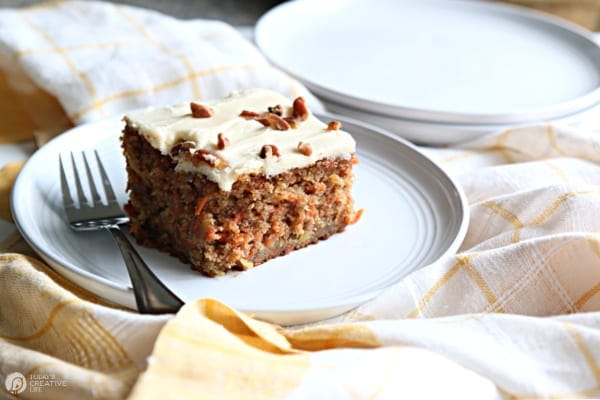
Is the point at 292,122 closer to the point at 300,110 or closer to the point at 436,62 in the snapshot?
the point at 300,110

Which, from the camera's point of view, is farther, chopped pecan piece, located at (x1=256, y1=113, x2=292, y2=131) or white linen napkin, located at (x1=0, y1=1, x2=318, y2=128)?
white linen napkin, located at (x1=0, y1=1, x2=318, y2=128)

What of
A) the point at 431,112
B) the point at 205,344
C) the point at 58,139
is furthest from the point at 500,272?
the point at 58,139

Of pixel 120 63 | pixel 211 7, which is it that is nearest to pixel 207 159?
pixel 120 63

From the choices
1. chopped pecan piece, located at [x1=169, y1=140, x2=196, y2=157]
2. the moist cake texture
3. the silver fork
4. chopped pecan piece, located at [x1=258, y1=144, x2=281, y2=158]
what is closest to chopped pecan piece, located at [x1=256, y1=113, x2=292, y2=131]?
the moist cake texture

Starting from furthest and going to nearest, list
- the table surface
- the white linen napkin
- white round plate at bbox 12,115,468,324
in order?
the table surface < the white linen napkin < white round plate at bbox 12,115,468,324

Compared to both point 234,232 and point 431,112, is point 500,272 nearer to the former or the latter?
point 234,232

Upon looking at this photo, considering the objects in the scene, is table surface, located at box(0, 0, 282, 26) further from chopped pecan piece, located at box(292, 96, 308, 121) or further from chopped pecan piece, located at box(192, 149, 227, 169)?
chopped pecan piece, located at box(192, 149, 227, 169)
